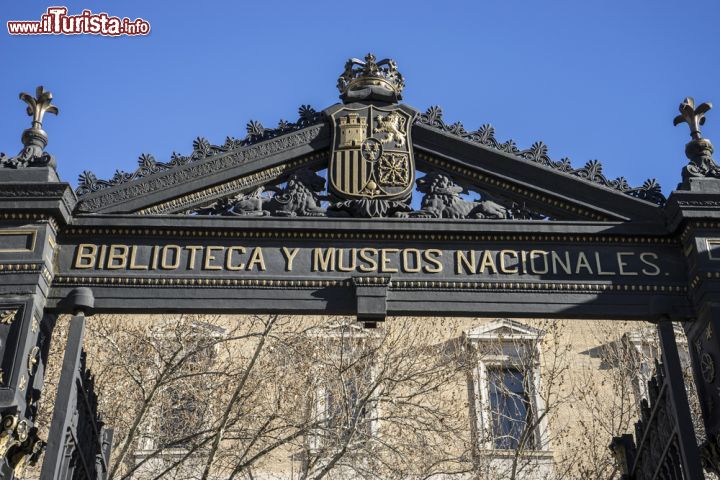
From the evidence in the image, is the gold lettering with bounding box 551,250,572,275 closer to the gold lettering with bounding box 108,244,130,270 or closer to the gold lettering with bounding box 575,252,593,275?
the gold lettering with bounding box 575,252,593,275

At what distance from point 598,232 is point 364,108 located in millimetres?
Answer: 2896

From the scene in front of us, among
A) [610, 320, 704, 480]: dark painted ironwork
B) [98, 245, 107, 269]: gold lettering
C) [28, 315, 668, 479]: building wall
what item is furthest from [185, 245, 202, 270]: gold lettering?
[28, 315, 668, 479]: building wall

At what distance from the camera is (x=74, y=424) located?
9.12 metres

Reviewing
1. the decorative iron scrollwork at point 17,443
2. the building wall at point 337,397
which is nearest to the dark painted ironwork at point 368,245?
the decorative iron scrollwork at point 17,443

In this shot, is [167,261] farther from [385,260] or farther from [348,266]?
[385,260]

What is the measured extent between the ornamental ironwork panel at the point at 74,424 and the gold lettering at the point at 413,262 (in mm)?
3281

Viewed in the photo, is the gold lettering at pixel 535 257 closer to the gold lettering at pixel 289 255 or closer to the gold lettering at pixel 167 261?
the gold lettering at pixel 289 255

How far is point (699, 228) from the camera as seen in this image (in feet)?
30.9

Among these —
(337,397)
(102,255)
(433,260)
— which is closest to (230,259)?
(102,255)

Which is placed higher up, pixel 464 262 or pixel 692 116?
pixel 692 116

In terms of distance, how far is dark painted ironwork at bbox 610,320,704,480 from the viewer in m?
8.70

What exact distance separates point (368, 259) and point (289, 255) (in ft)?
2.70

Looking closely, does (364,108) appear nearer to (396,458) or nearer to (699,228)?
(699,228)

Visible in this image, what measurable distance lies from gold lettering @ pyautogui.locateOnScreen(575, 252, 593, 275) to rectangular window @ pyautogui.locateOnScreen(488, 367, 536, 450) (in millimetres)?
9898
